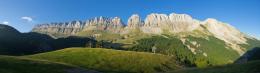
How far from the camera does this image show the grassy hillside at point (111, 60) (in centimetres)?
15475

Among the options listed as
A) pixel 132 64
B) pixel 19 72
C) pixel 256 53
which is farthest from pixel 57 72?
pixel 256 53

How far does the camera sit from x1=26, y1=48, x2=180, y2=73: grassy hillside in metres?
155

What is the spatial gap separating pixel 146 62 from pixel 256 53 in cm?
5158

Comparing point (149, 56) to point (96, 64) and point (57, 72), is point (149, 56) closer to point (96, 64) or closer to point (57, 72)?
point (96, 64)

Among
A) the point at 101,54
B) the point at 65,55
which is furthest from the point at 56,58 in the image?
the point at 101,54

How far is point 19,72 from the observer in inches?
3462

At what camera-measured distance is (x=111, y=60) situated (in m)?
170

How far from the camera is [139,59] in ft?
589

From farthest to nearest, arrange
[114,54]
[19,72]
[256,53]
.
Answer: [114,54] < [256,53] < [19,72]

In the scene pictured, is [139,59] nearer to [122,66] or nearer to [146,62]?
[146,62]

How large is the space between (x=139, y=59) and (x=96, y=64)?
29693 millimetres

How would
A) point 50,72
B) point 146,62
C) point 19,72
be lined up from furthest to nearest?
point 146,62, point 50,72, point 19,72

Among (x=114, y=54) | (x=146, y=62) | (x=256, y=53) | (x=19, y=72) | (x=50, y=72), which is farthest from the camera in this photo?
(x=114, y=54)

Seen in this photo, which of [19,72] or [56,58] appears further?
[56,58]
